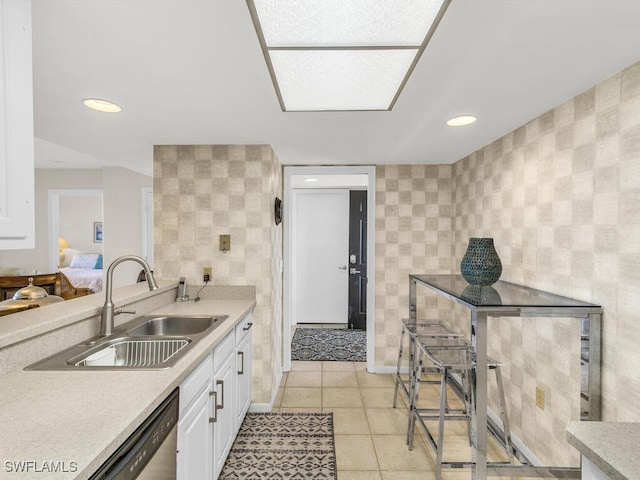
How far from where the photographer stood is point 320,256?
17.6 ft

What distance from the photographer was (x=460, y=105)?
6.17ft

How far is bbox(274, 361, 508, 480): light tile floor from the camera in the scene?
6.88 feet

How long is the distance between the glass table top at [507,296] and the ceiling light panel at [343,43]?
1.09 m

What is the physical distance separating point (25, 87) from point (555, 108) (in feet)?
7.89

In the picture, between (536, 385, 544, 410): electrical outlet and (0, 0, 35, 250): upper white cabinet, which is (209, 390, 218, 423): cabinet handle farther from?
(536, 385, 544, 410): electrical outlet

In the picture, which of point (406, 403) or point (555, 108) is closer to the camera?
point (555, 108)

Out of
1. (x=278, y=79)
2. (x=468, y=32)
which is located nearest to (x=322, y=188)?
(x=278, y=79)

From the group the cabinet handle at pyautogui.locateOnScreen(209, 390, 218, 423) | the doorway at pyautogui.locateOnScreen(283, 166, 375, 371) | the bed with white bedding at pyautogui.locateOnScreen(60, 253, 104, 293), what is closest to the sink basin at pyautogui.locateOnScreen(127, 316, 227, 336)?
the cabinet handle at pyautogui.locateOnScreen(209, 390, 218, 423)

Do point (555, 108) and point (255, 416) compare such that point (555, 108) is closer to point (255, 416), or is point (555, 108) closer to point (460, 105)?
point (460, 105)

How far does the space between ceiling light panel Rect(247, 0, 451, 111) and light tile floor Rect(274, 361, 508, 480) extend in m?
2.18

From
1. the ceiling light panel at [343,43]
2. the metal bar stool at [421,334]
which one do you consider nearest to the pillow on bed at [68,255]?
the metal bar stool at [421,334]

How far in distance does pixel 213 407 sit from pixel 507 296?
1.66 m

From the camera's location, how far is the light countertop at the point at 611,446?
2.47 feet

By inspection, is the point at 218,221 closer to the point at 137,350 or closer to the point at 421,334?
the point at 137,350
